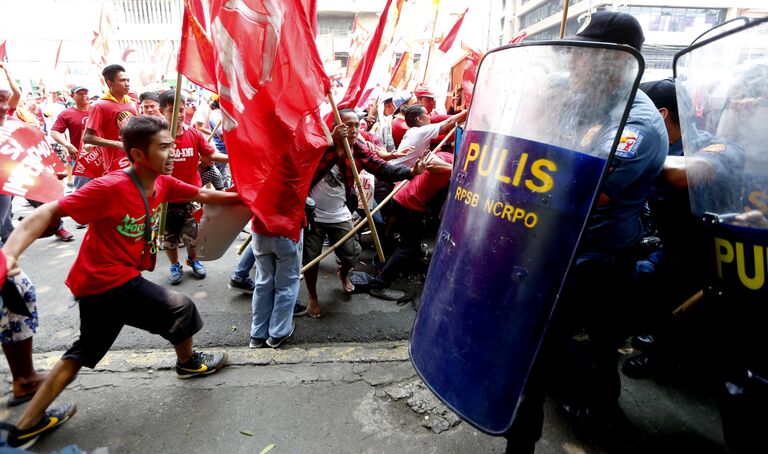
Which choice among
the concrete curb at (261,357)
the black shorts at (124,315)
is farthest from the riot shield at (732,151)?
the black shorts at (124,315)

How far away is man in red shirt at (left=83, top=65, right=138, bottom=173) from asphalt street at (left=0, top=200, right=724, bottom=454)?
159 cm

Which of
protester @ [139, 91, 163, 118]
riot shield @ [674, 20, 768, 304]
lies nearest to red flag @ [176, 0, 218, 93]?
protester @ [139, 91, 163, 118]

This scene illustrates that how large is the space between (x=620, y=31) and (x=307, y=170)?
1.89m

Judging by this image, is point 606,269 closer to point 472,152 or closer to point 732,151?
point 732,151

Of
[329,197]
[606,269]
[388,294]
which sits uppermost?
[606,269]

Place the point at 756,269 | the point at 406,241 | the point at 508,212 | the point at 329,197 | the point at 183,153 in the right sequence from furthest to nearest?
1. the point at 406,241
2. the point at 183,153
3. the point at 329,197
4. the point at 508,212
5. the point at 756,269

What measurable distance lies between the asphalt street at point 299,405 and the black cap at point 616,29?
1987 mm

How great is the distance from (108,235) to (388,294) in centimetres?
247

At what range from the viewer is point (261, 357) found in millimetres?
2910

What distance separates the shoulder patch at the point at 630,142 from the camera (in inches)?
66.2

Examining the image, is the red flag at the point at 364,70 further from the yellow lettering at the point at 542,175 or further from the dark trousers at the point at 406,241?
the yellow lettering at the point at 542,175

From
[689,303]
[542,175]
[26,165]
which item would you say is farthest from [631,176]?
[26,165]

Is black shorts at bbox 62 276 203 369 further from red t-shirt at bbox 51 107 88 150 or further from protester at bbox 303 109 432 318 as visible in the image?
red t-shirt at bbox 51 107 88 150

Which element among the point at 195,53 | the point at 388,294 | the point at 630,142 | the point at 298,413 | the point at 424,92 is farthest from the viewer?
the point at 424,92
